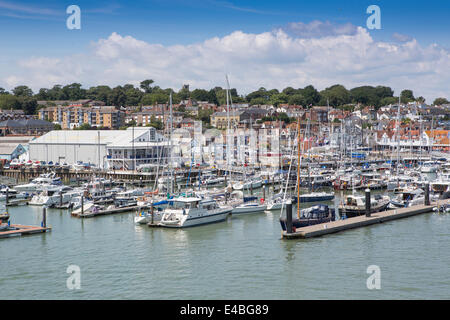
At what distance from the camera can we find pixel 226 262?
22.7 meters

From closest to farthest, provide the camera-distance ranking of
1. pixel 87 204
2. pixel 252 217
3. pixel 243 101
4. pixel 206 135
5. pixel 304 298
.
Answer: pixel 304 298 < pixel 252 217 < pixel 87 204 < pixel 206 135 < pixel 243 101

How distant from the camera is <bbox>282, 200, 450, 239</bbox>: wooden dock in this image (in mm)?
26734

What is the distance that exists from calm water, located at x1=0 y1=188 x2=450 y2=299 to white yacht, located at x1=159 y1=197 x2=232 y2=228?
517 mm

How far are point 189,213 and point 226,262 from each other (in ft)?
23.6

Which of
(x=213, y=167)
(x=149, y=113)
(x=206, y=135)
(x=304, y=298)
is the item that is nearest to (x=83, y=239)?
(x=304, y=298)

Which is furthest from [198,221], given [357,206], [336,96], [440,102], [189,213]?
[440,102]

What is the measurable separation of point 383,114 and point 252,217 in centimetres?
10298

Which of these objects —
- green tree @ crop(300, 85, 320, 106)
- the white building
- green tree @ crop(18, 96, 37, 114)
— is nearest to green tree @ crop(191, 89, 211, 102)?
green tree @ crop(300, 85, 320, 106)

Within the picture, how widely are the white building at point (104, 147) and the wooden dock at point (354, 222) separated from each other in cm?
2852

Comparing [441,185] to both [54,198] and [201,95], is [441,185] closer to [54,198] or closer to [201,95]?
[54,198]

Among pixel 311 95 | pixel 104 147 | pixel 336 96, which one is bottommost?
pixel 104 147

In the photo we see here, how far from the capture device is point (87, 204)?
3525 cm

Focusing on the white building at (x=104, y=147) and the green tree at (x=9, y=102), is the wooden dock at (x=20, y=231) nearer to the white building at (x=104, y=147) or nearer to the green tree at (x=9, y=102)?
the white building at (x=104, y=147)
